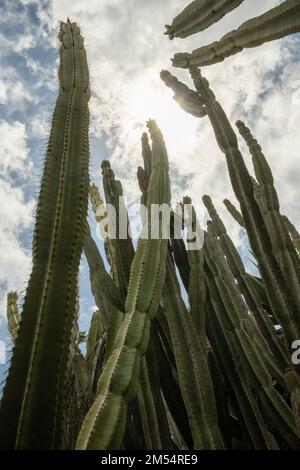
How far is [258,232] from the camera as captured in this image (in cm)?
317

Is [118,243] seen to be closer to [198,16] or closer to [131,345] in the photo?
[131,345]

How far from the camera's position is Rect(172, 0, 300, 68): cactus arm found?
2.24 meters

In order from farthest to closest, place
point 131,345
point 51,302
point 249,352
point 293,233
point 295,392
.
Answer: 1. point 293,233
2. point 249,352
3. point 295,392
4. point 131,345
5. point 51,302

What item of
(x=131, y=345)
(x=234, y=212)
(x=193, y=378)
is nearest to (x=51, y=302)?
(x=131, y=345)

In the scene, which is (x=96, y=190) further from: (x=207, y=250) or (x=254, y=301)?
(x=254, y=301)

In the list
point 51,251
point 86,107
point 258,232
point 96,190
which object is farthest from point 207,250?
point 51,251

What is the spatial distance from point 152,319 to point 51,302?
0.85m

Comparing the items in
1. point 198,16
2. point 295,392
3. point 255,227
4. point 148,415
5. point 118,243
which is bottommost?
point 148,415

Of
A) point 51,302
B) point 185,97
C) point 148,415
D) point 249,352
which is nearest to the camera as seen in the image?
point 51,302

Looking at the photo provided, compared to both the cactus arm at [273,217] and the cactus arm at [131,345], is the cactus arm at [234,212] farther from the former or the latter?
the cactus arm at [131,345]

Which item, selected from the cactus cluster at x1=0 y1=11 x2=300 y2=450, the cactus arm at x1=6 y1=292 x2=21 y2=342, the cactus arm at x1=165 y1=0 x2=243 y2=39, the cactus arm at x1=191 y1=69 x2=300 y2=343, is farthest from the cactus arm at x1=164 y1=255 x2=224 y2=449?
the cactus arm at x1=6 y1=292 x2=21 y2=342

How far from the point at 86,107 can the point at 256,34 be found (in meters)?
1.09

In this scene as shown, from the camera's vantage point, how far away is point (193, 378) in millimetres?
2332

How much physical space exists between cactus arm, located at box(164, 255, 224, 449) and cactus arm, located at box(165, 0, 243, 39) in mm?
1787
